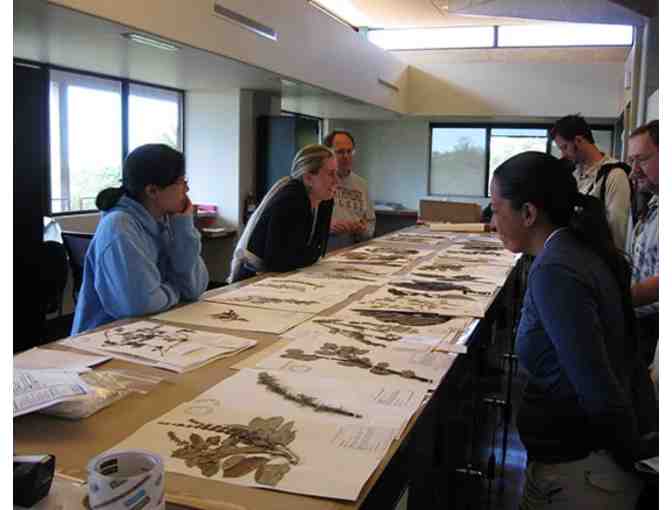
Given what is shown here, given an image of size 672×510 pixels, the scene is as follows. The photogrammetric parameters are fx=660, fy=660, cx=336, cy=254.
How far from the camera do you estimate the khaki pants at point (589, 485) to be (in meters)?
1.42

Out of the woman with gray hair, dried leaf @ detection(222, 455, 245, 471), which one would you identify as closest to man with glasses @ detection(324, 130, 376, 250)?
the woman with gray hair

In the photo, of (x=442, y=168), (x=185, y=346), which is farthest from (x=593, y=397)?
(x=442, y=168)

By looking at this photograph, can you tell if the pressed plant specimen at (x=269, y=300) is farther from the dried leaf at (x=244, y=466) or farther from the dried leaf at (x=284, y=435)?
the dried leaf at (x=244, y=466)

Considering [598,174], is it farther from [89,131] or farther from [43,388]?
[89,131]

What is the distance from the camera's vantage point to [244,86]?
607 centimetres

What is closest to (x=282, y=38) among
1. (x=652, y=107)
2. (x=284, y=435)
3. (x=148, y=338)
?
(x=652, y=107)

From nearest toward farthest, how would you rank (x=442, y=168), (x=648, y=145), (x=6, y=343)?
1. (x=6, y=343)
2. (x=648, y=145)
3. (x=442, y=168)

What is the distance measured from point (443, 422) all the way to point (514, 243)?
0.49 m

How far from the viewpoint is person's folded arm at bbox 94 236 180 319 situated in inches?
72.1

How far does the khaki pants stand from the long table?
0.27m

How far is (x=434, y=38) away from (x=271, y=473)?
7922 millimetres

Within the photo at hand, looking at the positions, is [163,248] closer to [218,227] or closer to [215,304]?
[215,304]

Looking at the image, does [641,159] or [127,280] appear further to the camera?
[641,159]

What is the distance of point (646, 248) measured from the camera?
8.18 feet
